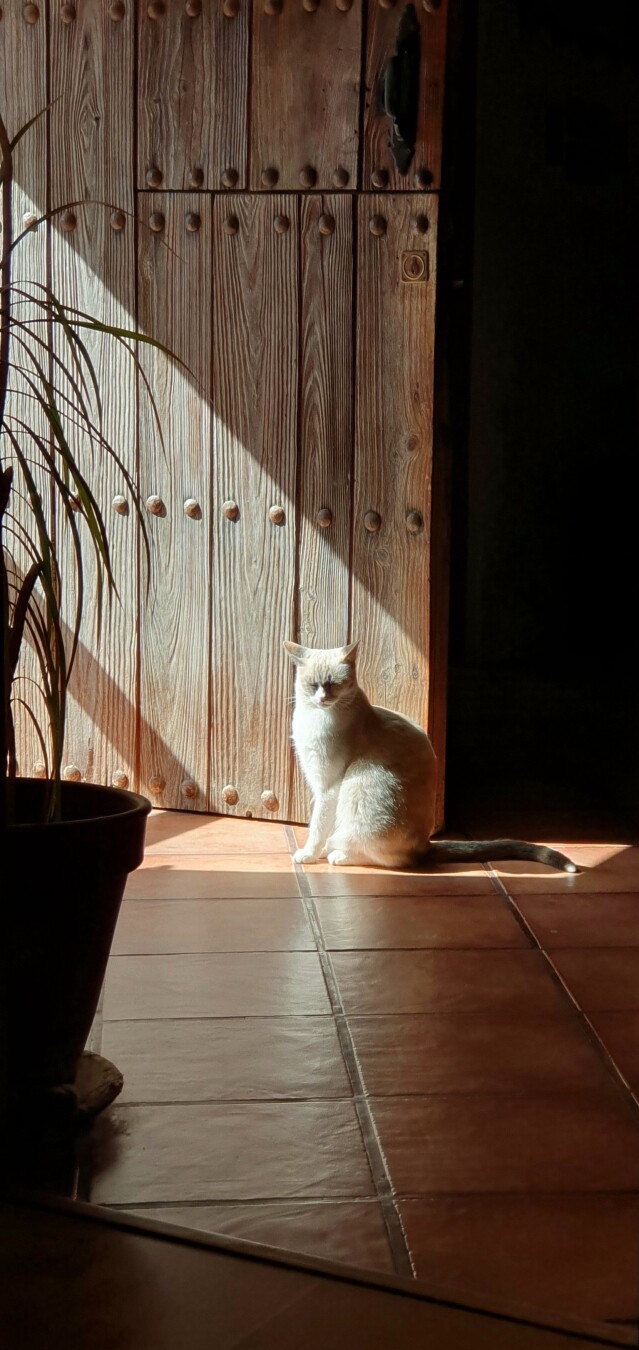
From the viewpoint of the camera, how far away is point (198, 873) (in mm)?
2902

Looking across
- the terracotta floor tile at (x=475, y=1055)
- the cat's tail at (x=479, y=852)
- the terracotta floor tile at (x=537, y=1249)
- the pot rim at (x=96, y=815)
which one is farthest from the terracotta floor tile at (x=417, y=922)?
the terracotta floor tile at (x=537, y=1249)

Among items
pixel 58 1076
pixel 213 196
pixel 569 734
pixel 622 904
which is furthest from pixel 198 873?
pixel 569 734

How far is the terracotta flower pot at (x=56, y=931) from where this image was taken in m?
Answer: 1.62

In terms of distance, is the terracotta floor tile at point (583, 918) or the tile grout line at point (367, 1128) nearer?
the tile grout line at point (367, 1128)

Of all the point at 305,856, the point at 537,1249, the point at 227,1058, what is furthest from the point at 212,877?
the point at 537,1249

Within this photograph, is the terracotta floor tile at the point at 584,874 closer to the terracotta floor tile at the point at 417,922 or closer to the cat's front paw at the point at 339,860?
the terracotta floor tile at the point at 417,922

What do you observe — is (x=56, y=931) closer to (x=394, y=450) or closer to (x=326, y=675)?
(x=326, y=675)

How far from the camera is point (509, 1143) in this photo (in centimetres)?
169

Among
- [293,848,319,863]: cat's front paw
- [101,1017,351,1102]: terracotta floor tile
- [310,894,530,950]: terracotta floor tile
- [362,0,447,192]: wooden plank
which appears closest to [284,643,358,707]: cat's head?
[293,848,319,863]: cat's front paw

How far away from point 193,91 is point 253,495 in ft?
3.31

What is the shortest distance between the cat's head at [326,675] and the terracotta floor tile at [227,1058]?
1.01 m

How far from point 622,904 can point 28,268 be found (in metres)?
2.21

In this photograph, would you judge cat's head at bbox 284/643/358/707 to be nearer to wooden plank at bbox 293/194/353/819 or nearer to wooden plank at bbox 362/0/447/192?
wooden plank at bbox 293/194/353/819

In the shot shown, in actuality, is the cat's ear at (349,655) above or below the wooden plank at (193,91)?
below
